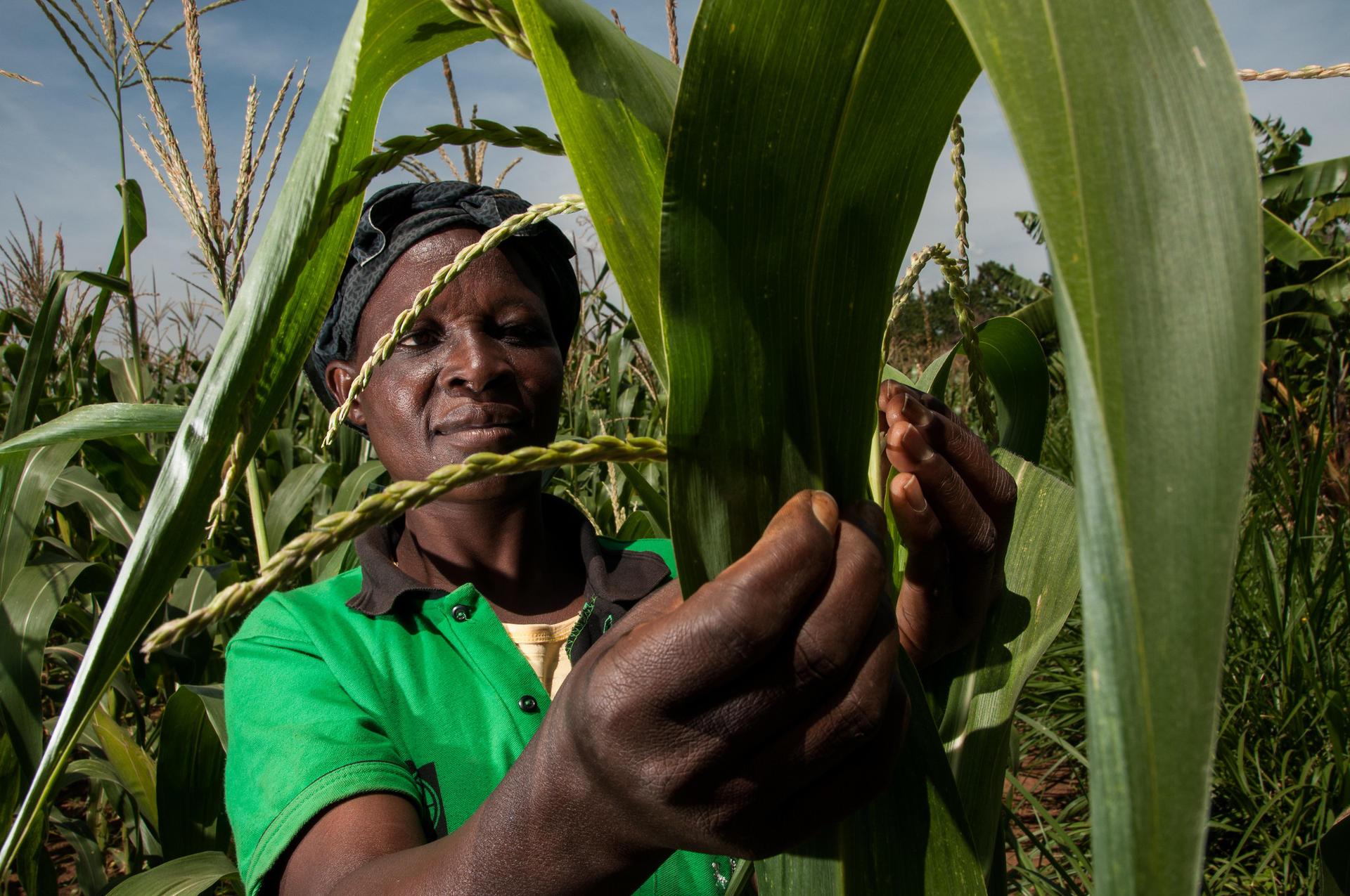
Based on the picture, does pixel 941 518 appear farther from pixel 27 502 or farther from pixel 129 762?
pixel 129 762

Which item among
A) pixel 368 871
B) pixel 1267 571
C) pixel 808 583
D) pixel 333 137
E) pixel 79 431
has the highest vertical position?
pixel 333 137

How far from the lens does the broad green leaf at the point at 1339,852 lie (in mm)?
850

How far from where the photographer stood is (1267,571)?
2068 mm

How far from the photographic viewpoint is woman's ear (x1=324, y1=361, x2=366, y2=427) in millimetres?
1432

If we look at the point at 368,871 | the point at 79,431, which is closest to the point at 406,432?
the point at 79,431

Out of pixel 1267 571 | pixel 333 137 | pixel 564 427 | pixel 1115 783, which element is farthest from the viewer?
pixel 564 427

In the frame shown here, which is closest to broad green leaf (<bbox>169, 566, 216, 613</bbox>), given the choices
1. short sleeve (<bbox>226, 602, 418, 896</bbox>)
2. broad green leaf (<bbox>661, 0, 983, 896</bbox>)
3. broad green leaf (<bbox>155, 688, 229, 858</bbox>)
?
broad green leaf (<bbox>155, 688, 229, 858</bbox>)

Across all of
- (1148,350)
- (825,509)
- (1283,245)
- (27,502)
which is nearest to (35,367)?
(27,502)

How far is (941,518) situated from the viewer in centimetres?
62

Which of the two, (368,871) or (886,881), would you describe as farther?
(368,871)

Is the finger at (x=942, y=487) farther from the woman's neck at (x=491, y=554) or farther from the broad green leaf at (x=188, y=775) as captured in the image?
the broad green leaf at (x=188, y=775)

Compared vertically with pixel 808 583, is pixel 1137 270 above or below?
above

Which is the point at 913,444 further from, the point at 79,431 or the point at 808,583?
the point at 79,431

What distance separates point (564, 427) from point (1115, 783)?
304cm
